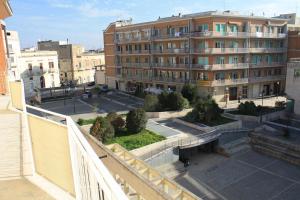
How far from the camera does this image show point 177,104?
31281mm

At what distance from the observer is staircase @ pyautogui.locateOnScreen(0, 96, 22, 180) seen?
27.4 ft

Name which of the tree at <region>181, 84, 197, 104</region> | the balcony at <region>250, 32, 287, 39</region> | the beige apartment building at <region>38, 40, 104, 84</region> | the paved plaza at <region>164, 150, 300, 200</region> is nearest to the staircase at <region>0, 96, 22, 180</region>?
the paved plaza at <region>164, 150, 300, 200</region>

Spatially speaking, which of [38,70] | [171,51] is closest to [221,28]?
[171,51]

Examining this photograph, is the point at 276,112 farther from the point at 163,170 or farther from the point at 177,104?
the point at 163,170

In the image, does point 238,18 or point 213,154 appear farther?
point 238,18

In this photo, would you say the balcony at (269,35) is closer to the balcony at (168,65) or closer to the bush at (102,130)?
the balcony at (168,65)

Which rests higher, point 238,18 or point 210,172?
point 238,18

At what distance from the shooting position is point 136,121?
24219 millimetres

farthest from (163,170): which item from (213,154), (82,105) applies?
(82,105)

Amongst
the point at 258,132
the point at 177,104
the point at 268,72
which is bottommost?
the point at 258,132

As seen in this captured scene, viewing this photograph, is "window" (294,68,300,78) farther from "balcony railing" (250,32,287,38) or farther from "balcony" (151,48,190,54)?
"balcony" (151,48,190,54)

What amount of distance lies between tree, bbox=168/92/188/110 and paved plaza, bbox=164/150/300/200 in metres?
8.52

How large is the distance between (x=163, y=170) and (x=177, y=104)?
11565 mm

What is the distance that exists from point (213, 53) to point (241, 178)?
2206cm
